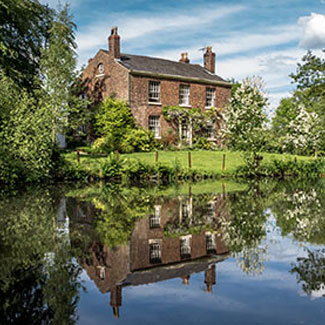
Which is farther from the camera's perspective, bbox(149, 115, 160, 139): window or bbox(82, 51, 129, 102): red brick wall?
bbox(149, 115, 160, 139): window

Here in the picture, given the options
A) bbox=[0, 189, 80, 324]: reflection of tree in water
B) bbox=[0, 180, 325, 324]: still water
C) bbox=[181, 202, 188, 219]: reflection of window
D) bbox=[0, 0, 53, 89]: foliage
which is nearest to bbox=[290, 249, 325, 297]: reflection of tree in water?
bbox=[0, 180, 325, 324]: still water

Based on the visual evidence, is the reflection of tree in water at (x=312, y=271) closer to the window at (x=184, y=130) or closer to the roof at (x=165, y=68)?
the roof at (x=165, y=68)

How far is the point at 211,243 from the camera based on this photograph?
23.3 feet

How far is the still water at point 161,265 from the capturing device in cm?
412

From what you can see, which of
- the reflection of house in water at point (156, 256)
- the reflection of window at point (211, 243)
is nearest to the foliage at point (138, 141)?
the reflection of house in water at point (156, 256)

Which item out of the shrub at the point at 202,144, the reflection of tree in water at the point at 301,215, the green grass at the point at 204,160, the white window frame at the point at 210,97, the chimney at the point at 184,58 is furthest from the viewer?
the chimney at the point at 184,58

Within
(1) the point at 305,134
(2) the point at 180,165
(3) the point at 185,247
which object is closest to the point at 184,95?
(1) the point at 305,134

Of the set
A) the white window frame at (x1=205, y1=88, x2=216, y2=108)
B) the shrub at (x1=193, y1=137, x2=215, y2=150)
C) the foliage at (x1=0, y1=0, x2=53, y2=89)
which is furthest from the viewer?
the white window frame at (x1=205, y1=88, x2=216, y2=108)

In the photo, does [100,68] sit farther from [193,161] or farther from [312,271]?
[312,271]

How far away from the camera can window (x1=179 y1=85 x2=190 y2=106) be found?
35406mm

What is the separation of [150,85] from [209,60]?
31.5 ft

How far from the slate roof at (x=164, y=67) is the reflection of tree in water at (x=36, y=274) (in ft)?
83.9

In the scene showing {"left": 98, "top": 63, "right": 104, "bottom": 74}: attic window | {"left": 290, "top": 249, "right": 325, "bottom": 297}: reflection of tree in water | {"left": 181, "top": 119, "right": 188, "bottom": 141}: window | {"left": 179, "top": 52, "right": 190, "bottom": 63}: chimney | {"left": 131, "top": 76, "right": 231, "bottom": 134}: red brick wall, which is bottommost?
{"left": 290, "top": 249, "right": 325, "bottom": 297}: reflection of tree in water

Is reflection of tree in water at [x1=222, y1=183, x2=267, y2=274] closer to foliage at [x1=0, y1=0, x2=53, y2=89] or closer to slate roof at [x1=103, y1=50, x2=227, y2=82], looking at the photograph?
foliage at [x1=0, y1=0, x2=53, y2=89]
